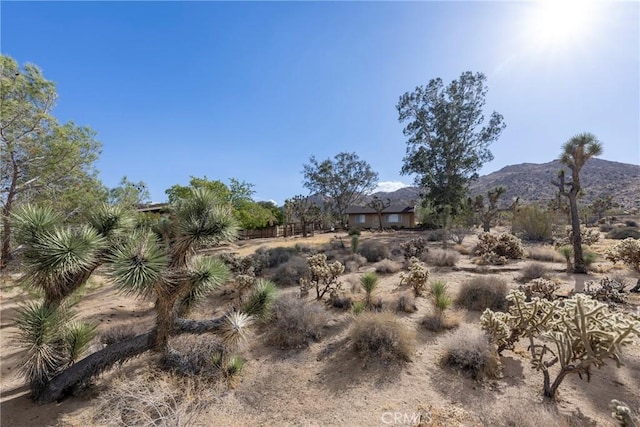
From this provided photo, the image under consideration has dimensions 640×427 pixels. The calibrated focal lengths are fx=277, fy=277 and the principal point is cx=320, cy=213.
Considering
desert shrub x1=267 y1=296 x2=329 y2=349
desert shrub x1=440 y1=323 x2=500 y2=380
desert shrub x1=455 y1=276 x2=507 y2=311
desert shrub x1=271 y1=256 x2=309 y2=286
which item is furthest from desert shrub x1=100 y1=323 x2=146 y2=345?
desert shrub x1=455 y1=276 x2=507 y2=311

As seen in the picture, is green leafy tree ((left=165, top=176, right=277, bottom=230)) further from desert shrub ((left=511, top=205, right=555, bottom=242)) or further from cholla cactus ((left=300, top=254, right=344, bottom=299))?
desert shrub ((left=511, top=205, right=555, bottom=242))

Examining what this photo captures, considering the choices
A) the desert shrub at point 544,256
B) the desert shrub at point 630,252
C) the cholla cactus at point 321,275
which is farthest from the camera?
the desert shrub at point 544,256

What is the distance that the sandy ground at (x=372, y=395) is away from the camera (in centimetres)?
389

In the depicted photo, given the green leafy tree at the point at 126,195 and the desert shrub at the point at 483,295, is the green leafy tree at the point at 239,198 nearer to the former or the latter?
the green leafy tree at the point at 126,195

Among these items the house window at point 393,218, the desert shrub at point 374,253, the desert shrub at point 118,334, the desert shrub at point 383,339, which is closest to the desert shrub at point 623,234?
the desert shrub at point 374,253

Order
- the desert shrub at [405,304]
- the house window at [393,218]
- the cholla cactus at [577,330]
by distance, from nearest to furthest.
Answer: the cholla cactus at [577,330]
the desert shrub at [405,304]
the house window at [393,218]

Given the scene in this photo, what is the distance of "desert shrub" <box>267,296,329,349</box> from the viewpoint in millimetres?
6141

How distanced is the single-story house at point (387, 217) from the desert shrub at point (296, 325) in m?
31.9

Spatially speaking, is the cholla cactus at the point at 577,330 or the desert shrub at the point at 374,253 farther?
the desert shrub at the point at 374,253

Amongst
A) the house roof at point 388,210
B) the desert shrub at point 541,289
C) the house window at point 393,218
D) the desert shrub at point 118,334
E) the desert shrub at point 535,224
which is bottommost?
the desert shrub at point 118,334

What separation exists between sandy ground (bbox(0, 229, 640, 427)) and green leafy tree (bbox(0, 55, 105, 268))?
13.6ft

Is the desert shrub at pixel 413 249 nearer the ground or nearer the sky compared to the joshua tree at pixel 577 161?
nearer the ground

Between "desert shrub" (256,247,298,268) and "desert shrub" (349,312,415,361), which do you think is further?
"desert shrub" (256,247,298,268)

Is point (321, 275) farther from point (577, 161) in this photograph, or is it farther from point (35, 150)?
point (577, 161)
